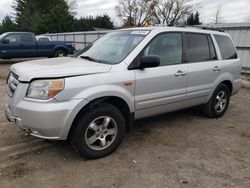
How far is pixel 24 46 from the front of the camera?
51.2ft

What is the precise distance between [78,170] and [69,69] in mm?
1303

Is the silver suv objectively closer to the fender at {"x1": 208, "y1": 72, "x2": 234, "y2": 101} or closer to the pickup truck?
the fender at {"x1": 208, "y1": 72, "x2": 234, "y2": 101}

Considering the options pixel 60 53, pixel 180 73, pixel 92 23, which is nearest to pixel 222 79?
pixel 180 73

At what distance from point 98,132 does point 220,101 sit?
125 inches

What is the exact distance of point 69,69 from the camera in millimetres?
3592

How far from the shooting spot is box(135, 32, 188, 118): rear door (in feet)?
13.8

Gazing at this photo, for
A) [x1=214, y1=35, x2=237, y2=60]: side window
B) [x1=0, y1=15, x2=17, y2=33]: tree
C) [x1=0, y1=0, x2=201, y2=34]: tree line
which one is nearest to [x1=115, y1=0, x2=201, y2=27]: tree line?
[x1=0, y1=0, x2=201, y2=34]: tree line

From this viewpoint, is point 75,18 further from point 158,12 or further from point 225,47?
point 225,47

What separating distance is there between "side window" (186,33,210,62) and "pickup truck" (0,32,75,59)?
493 inches

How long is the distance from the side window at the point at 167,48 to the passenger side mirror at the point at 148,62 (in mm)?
248

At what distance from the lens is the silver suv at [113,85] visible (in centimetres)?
342

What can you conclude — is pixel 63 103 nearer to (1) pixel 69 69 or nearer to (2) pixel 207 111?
(1) pixel 69 69

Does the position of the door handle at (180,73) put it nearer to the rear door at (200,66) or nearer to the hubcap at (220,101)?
the rear door at (200,66)

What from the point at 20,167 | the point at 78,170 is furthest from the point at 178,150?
the point at 20,167
